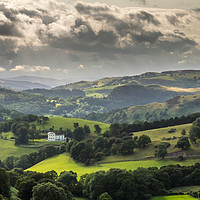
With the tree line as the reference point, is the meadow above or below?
below

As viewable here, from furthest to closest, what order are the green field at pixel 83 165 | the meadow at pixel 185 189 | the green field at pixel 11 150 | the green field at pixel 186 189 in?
the green field at pixel 11 150
the green field at pixel 83 165
the green field at pixel 186 189
the meadow at pixel 185 189

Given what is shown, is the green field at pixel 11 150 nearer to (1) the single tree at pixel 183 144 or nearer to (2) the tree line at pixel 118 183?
(1) the single tree at pixel 183 144

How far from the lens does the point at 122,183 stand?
65.9 meters

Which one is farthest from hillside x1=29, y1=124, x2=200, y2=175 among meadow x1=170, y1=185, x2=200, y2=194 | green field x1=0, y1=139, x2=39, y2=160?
green field x1=0, y1=139, x2=39, y2=160

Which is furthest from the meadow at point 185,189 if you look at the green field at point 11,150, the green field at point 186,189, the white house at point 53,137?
the white house at point 53,137

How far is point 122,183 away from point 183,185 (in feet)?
79.7

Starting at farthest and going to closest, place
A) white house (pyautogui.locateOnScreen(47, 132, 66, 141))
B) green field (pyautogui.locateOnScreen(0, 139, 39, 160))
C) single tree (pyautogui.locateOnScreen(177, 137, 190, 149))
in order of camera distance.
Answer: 1. white house (pyautogui.locateOnScreen(47, 132, 66, 141))
2. green field (pyautogui.locateOnScreen(0, 139, 39, 160))
3. single tree (pyautogui.locateOnScreen(177, 137, 190, 149))

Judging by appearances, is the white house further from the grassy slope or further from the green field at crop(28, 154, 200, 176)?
the grassy slope

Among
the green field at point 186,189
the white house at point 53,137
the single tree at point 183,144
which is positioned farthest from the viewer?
the white house at point 53,137

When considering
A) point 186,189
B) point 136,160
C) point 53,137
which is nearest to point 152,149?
point 136,160

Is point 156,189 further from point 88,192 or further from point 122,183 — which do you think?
point 88,192

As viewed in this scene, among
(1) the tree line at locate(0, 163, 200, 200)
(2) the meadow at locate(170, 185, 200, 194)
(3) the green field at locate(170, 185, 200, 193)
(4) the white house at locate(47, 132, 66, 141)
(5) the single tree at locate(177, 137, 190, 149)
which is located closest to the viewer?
(1) the tree line at locate(0, 163, 200, 200)

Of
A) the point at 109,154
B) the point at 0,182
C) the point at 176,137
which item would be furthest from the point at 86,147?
the point at 0,182

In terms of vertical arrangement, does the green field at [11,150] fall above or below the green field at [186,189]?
above
